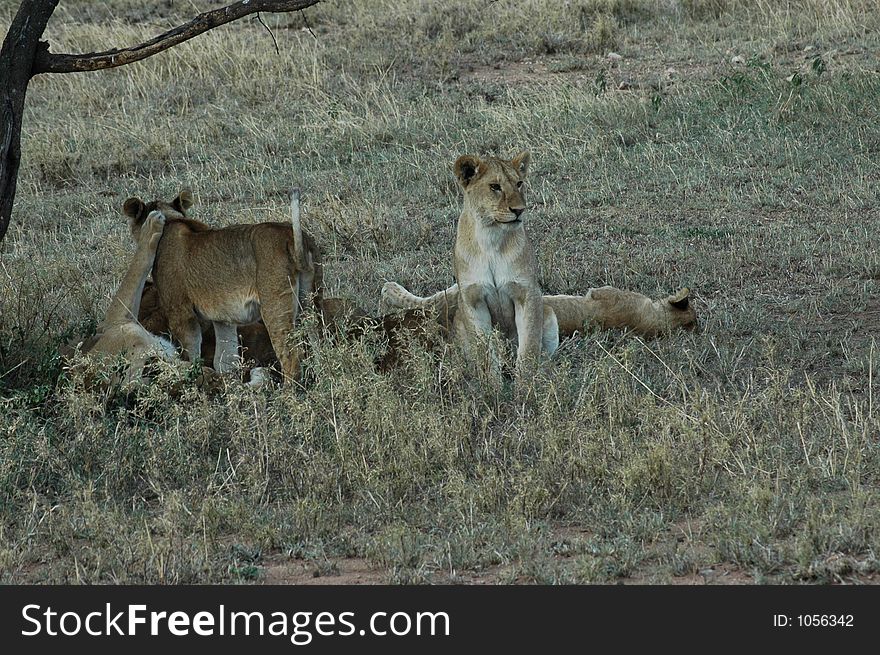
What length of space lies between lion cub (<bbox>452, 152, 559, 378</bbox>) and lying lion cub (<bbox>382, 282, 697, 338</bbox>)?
1.56 feet

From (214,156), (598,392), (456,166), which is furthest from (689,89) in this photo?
(598,392)

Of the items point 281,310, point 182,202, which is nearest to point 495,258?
point 281,310

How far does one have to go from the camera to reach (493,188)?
678 cm

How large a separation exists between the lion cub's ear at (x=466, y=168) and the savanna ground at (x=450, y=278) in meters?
0.99

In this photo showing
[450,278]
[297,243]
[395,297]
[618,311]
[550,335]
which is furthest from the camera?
[450,278]

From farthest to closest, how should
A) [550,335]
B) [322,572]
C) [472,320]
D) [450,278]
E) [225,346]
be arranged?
[450,278]
[550,335]
[225,346]
[472,320]
[322,572]

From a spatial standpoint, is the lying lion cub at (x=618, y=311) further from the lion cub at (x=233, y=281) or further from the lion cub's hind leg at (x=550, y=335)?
the lion cub at (x=233, y=281)

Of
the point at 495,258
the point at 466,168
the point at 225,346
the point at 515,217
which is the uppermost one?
the point at 466,168

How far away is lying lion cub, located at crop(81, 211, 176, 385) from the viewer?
258 inches

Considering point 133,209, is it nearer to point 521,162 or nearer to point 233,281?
point 233,281

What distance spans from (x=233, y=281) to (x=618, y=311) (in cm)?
219

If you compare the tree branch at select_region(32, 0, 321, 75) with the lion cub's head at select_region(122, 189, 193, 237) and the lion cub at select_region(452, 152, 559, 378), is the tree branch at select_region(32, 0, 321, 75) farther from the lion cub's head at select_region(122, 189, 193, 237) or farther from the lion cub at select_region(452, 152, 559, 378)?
the lion cub at select_region(452, 152, 559, 378)

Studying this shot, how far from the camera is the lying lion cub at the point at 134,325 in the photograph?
654cm

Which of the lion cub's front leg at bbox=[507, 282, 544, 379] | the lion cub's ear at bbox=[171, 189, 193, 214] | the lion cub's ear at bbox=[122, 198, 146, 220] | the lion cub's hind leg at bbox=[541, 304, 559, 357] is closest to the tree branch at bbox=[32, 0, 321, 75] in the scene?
the lion cub's ear at bbox=[122, 198, 146, 220]
